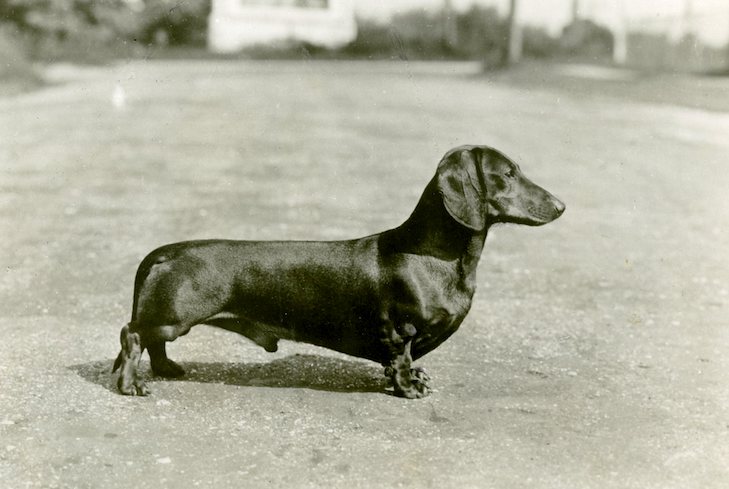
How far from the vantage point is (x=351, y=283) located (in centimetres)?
436

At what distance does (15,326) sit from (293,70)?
803 inches

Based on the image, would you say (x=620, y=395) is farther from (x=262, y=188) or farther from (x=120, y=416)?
(x=262, y=188)

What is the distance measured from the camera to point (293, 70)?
25344 mm

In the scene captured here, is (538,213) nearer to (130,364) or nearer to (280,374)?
(280,374)

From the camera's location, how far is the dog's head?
4.18 meters

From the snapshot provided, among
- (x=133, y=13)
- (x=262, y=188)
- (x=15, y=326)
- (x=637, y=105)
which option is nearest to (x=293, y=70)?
(x=133, y=13)

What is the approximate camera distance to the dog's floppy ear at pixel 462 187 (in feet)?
13.7

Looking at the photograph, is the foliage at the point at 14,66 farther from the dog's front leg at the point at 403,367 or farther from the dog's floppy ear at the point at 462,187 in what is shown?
the dog's floppy ear at the point at 462,187

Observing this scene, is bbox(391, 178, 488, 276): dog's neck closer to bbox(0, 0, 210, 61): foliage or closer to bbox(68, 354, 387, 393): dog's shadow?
bbox(68, 354, 387, 393): dog's shadow

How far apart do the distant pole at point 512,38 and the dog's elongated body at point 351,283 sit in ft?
70.9

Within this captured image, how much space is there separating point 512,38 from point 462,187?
2257 cm

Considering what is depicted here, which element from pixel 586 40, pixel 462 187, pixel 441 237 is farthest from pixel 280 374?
pixel 586 40

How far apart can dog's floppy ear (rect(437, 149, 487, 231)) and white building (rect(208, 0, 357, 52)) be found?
29558mm

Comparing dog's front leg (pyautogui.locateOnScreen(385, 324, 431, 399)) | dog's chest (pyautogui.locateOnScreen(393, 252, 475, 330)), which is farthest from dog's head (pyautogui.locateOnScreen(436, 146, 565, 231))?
dog's front leg (pyautogui.locateOnScreen(385, 324, 431, 399))
